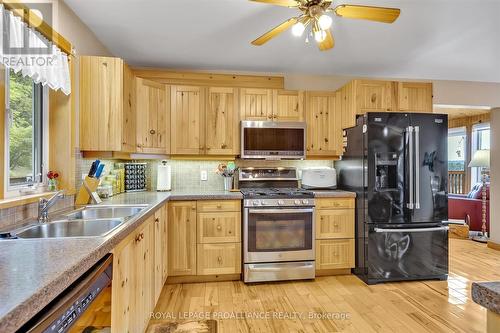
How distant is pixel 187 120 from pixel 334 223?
2035 millimetres

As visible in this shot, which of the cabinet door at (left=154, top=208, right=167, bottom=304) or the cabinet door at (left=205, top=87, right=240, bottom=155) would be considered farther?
the cabinet door at (left=205, top=87, right=240, bottom=155)

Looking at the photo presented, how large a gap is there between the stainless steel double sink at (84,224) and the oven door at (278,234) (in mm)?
1191

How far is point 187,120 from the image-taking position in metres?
3.09

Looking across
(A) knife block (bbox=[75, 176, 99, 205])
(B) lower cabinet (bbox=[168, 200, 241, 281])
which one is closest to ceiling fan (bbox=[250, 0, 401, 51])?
(B) lower cabinet (bbox=[168, 200, 241, 281])

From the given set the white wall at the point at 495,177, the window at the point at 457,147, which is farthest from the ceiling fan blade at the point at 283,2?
the window at the point at 457,147

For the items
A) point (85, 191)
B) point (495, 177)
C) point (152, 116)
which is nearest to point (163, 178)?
point (152, 116)

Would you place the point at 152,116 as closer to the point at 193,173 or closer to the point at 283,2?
the point at 193,173

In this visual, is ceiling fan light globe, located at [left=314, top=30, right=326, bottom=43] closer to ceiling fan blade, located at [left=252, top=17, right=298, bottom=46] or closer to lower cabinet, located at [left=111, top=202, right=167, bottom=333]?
ceiling fan blade, located at [left=252, top=17, right=298, bottom=46]

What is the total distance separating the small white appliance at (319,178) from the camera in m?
3.26

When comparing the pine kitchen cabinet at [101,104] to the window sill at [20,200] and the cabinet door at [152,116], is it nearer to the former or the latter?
the cabinet door at [152,116]

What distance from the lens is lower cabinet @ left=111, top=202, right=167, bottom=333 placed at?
1320 mm

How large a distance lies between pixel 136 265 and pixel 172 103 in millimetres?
1939

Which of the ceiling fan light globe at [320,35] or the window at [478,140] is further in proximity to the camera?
the window at [478,140]

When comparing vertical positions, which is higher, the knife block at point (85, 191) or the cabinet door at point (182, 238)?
the knife block at point (85, 191)
